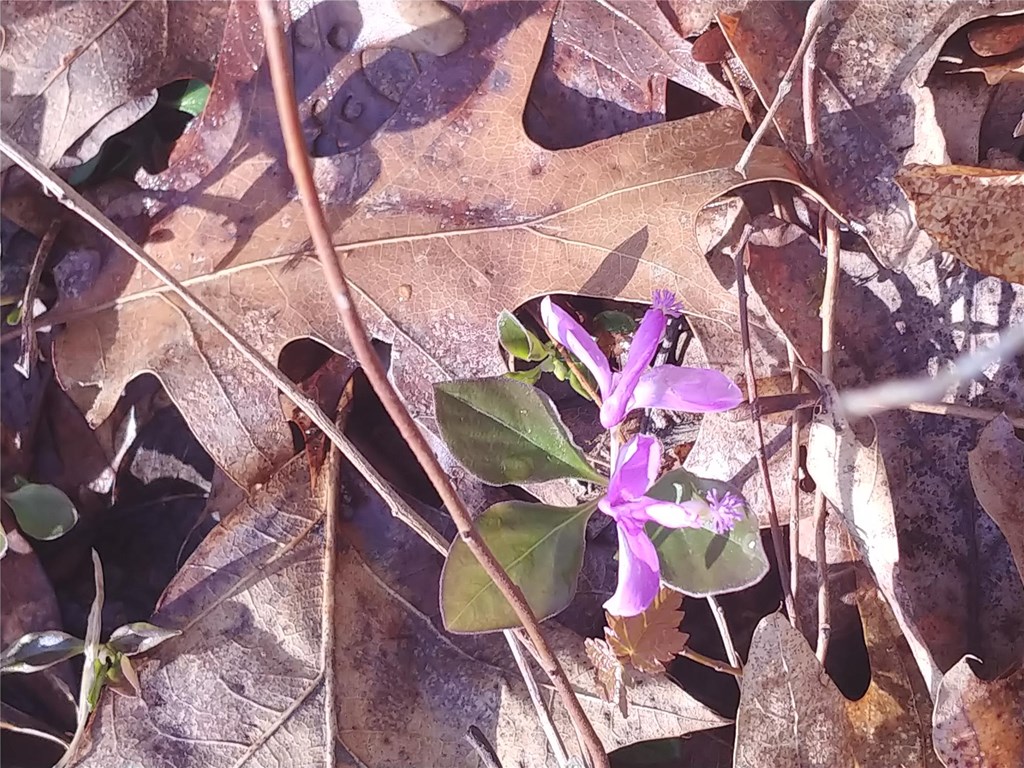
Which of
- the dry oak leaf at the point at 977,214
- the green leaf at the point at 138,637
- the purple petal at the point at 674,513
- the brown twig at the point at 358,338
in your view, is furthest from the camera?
the green leaf at the point at 138,637

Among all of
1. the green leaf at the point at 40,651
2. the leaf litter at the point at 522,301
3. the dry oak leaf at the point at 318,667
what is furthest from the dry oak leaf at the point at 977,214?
the green leaf at the point at 40,651

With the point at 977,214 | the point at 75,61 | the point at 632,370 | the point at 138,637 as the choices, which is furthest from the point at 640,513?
the point at 75,61

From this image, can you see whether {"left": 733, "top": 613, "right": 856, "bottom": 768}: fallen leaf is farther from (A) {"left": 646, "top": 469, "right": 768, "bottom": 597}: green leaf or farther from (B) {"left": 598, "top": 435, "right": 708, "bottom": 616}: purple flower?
(B) {"left": 598, "top": 435, "right": 708, "bottom": 616}: purple flower

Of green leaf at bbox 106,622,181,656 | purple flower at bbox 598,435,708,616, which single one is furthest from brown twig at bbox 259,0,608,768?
green leaf at bbox 106,622,181,656

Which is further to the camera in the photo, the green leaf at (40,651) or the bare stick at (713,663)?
the green leaf at (40,651)

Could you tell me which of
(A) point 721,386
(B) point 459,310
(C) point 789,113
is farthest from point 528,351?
(C) point 789,113

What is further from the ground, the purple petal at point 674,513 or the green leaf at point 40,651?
A: the purple petal at point 674,513

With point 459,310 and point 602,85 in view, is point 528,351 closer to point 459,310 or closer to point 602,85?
point 459,310

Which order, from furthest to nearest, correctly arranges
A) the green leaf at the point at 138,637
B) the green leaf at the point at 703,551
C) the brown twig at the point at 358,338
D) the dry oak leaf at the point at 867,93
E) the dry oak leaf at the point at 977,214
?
the green leaf at the point at 138,637 → the dry oak leaf at the point at 867,93 → the dry oak leaf at the point at 977,214 → the green leaf at the point at 703,551 → the brown twig at the point at 358,338

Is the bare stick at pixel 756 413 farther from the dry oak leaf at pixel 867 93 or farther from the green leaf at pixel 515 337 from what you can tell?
the green leaf at pixel 515 337
